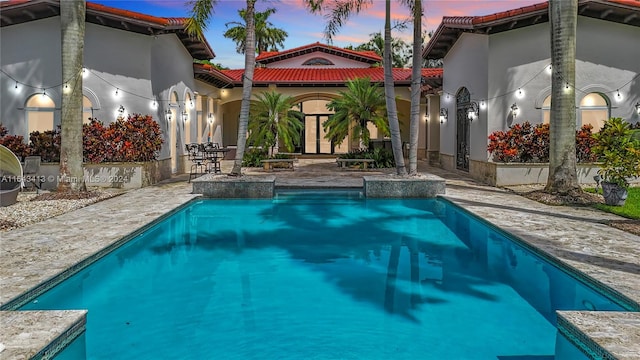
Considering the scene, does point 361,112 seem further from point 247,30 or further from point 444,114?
point 247,30

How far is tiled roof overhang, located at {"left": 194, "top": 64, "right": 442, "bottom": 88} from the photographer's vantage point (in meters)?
24.5

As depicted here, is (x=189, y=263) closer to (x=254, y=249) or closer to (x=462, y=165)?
(x=254, y=249)

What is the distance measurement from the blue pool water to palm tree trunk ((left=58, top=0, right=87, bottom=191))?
173 inches

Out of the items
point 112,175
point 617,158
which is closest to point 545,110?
point 617,158

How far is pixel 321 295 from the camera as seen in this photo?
21.4 ft

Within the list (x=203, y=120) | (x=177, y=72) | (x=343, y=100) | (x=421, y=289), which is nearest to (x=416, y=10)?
(x=343, y=100)

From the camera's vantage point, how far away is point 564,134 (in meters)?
13.0

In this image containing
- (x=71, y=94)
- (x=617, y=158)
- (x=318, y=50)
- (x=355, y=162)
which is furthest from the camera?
(x=318, y=50)

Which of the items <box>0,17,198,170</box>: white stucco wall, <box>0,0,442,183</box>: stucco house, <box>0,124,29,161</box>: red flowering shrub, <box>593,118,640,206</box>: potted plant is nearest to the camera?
<box>593,118,640,206</box>: potted plant

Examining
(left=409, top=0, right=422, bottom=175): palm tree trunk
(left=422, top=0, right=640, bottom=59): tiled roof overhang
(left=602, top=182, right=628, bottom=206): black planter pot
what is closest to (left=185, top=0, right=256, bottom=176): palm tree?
(left=409, top=0, right=422, bottom=175): palm tree trunk

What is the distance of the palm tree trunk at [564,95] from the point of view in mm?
12875

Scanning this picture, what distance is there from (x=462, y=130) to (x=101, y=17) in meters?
14.3

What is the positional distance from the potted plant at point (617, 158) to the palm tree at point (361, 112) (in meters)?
11.2

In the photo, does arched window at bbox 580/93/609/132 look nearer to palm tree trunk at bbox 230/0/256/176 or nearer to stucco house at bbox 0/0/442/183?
palm tree trunk at bbox 230/0/256/176
